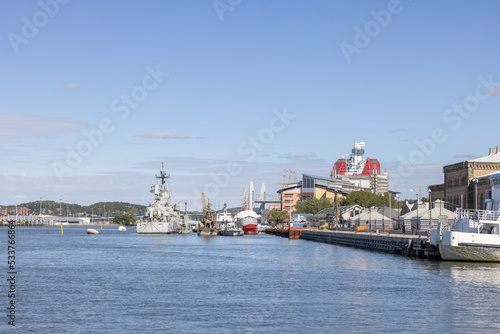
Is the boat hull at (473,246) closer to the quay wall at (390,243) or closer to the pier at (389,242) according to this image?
the pier at (389,242)

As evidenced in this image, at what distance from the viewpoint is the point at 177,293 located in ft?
155

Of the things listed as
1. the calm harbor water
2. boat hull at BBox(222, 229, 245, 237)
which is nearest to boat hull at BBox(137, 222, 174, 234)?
boat hull at BBox(222, 229, 245, 237)

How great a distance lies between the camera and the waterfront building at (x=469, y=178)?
132500mm

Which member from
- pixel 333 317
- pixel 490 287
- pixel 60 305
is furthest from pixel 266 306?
pixel 490 287

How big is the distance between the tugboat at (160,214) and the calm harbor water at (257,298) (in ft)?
387

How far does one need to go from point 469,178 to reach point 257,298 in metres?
104

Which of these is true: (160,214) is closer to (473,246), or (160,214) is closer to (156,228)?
(156,228)

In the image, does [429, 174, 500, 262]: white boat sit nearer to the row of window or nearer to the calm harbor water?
the calm harbor water

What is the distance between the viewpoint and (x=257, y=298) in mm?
44188

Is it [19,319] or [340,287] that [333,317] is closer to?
[340,287]

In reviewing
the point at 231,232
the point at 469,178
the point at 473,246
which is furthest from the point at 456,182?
the point at 473,246

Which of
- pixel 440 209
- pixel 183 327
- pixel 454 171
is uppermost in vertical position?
pixel 454 171

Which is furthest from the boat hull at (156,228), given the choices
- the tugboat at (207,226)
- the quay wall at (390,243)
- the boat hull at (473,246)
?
the boat hull at (473,246)

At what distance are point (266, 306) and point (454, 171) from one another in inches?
4583
